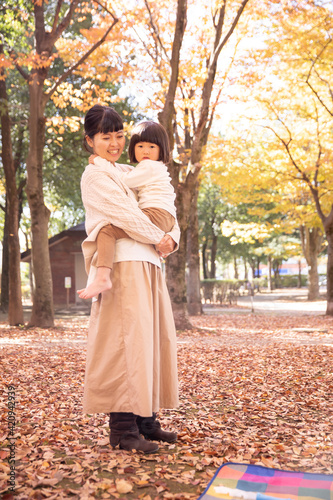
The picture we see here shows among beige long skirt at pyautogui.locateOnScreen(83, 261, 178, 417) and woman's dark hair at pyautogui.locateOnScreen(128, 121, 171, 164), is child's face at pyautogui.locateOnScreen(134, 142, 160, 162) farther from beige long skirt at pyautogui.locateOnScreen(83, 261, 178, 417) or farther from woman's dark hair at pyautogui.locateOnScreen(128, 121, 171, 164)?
beige long skirt at pyautogui.locateOnScreen(83, 261, 178, 417)

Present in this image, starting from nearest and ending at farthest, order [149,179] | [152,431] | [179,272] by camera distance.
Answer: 1. [149,179]
2. [152,431]
3. [179,272]

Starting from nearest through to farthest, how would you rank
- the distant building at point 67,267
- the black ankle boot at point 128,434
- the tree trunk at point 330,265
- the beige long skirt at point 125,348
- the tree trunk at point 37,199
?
1. the beige long skirt at point 125,348
2. the black ankle boot at point 128,434
3. the tree trunk at point 37,199
4. the tree trunk at point 330,265
5. the distant building at point 67,267

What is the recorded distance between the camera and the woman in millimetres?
2752

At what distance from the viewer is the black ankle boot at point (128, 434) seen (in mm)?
2840

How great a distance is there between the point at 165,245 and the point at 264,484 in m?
1.39

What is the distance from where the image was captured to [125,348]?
109 inches

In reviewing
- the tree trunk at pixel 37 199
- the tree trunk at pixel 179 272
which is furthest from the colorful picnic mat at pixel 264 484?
the tree trunk at pixel 37 199

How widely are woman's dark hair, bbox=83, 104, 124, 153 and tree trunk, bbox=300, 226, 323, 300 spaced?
23.0 m

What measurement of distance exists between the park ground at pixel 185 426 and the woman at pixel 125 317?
30cm

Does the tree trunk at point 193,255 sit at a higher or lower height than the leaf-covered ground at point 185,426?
higher

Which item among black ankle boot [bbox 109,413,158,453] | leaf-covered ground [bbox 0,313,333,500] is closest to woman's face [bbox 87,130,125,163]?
black ankle boot [bbox 109,413,158,453]

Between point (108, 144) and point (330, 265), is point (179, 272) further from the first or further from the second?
point (108, 144)

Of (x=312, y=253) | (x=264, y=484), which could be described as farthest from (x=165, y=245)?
(x=312, y=253)

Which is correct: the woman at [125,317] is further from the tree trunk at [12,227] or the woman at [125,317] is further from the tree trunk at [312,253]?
the tree trunk at [312,253]
